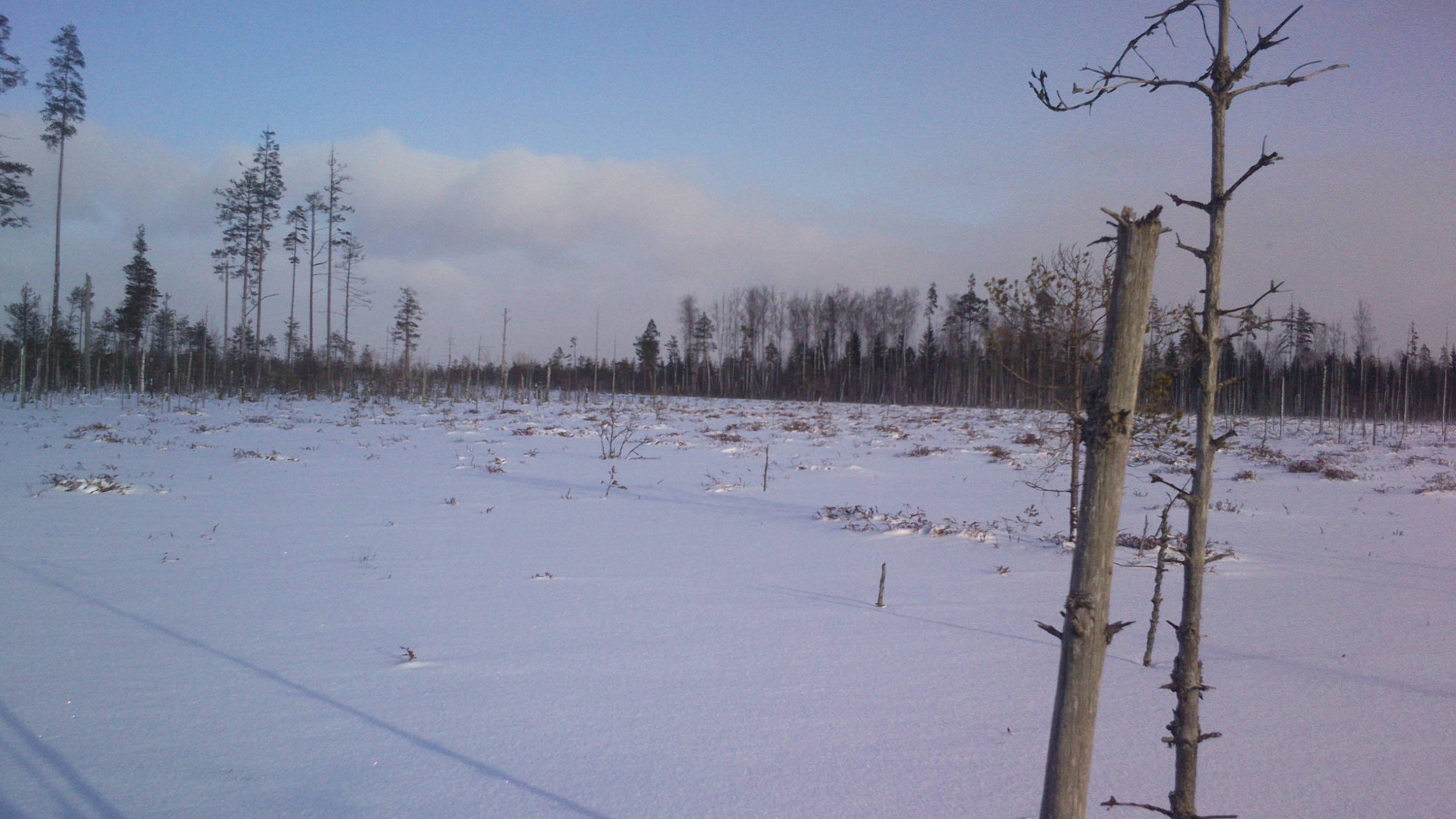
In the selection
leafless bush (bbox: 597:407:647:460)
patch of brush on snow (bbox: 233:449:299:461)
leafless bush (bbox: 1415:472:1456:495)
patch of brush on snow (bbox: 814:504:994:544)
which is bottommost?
patch of brush on snow (bbox: 233:449:299:461)

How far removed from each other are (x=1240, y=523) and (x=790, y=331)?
59.7m

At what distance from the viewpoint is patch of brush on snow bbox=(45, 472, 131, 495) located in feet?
33.4

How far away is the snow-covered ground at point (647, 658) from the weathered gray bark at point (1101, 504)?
139 cm

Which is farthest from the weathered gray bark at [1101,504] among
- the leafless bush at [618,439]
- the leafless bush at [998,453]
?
the leafless bush at [998,453]

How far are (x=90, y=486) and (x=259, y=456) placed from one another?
15.6ft

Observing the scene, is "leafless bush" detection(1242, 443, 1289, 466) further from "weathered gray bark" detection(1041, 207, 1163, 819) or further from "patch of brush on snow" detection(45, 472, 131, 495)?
"patch of brush on snow" detection(45, 472, 131, 495)

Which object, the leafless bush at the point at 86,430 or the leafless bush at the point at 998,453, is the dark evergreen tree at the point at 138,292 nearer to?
the leafless bush at the point at 86,430

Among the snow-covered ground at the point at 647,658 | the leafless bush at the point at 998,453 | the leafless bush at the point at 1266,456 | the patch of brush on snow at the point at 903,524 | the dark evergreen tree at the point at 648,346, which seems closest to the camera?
the snow-covered ground at the point at 647,658

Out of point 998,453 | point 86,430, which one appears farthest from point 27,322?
point 998,453

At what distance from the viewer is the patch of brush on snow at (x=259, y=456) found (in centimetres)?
1485

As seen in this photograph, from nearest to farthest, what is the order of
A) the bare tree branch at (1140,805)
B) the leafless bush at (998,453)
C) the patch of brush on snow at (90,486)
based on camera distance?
the bare tree branch at (1140,805) → the patch of brush on snow at (90,486) → the leafless bush at (998,453)

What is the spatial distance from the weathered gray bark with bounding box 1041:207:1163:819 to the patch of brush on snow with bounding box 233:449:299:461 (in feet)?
54.0

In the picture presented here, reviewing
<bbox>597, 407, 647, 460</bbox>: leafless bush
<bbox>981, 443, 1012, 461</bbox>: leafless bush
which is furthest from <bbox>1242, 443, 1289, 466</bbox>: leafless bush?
<bbox>597, 407, 647, 460</bbox>: leafless bush


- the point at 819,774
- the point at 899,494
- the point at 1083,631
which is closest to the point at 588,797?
the point at 819,774
